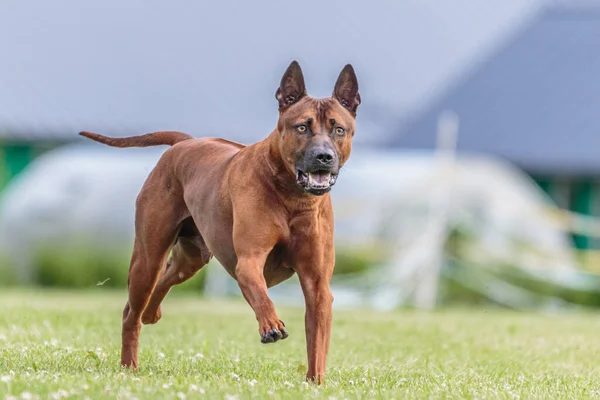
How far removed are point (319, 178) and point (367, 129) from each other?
78.5 feet

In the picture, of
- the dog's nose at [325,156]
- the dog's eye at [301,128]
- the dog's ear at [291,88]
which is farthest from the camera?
the dog's ear at [291,88]

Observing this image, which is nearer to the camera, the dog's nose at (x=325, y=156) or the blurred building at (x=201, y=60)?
the dog's nose at (x=325, y=156)

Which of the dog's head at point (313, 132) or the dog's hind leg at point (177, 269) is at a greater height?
the dog's head at point (313, 132)

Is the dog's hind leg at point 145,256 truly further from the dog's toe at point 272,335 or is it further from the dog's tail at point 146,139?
the dog's toe at point 272,335

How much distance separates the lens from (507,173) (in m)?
20.1

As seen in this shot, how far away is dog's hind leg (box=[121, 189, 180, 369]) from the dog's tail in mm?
554

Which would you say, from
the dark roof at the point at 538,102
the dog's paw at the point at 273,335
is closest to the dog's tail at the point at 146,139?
the dog's paw at the point at 273,335

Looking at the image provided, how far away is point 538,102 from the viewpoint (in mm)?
27797

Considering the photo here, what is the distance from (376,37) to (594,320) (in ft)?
63.6

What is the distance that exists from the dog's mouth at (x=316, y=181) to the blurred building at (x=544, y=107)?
1979 centimetres

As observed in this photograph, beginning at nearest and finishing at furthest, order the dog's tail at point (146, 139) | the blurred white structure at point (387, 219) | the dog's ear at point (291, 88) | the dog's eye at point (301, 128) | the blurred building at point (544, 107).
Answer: the dog's eye at point (301, 128) < the dog's ear at point (291, 88) < the dog's tail at point (146, 139) < the blurred white structure at point (387, 219) < the blurred building at point (544, 107)

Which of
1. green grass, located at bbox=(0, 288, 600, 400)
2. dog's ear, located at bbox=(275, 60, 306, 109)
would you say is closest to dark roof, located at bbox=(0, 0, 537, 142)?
green grass, located at bbox=(0, 288, 600, 400)

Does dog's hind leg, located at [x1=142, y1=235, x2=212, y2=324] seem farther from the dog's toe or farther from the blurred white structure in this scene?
the blurred white structure

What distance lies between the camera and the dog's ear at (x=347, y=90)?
6.55 m
